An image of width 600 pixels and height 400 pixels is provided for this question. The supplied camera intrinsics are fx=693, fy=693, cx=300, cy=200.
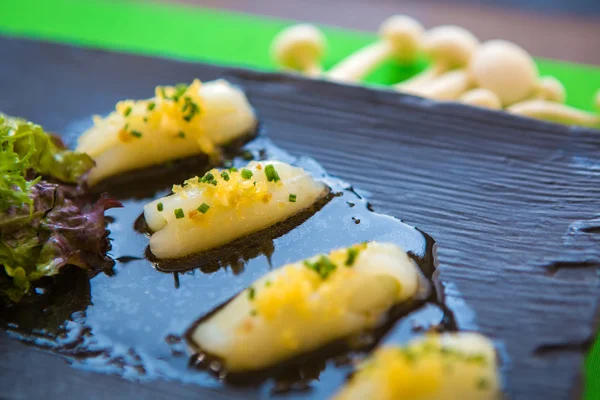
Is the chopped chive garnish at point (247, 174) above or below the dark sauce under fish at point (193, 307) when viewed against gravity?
above

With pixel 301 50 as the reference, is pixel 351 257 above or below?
below

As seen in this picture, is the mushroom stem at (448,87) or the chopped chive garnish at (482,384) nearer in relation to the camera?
the chopped chive garnish at (482,384)

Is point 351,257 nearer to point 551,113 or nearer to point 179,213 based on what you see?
point 179,213

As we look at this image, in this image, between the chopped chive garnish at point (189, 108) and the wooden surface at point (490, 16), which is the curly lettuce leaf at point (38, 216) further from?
the wooden surface at point (490, 16)

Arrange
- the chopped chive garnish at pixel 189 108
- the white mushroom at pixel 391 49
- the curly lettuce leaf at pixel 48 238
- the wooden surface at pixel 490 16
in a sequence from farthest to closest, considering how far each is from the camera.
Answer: the wooden surface at pixel 490 16 < the white mushroom at pixel 391 49 < the chopped chive garnish at pixel 189 108 < the curly lettuce leaf at pixel 48 238

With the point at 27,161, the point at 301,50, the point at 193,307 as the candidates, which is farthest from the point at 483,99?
the point at 27,161

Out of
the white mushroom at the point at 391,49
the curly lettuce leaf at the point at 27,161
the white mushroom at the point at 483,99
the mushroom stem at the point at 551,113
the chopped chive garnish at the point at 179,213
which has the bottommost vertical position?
the chopped chive garnish at the point at 179,213

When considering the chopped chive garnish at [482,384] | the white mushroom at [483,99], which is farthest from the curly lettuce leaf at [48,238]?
the white mushroom at [483,99]

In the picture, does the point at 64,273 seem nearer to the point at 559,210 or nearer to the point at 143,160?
the point at 143,160
